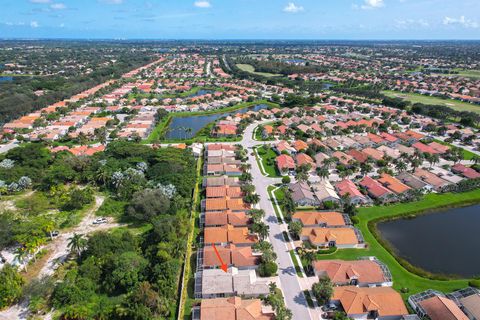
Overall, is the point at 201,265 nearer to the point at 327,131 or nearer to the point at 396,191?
the point at 396,191

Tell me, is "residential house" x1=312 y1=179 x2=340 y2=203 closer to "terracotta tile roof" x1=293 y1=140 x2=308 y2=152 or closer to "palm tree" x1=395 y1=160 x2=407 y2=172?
"palm tree" x1=395 y1=160 x2=407 y2=172

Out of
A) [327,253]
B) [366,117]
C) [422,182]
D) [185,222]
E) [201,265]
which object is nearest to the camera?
[201,265]

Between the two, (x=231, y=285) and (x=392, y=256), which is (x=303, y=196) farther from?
(x=231, y=285)

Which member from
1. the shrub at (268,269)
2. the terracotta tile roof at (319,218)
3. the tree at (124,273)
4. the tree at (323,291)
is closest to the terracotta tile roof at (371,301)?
the tree at (323,291)

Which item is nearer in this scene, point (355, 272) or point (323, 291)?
point (323, 291)

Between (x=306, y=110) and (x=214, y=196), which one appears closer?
(x=214, y=196)

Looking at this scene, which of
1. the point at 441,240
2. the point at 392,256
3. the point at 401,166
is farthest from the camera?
the point at 401,166

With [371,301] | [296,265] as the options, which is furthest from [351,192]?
[371,301]

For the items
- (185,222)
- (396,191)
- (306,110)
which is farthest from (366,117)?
(185,222)
